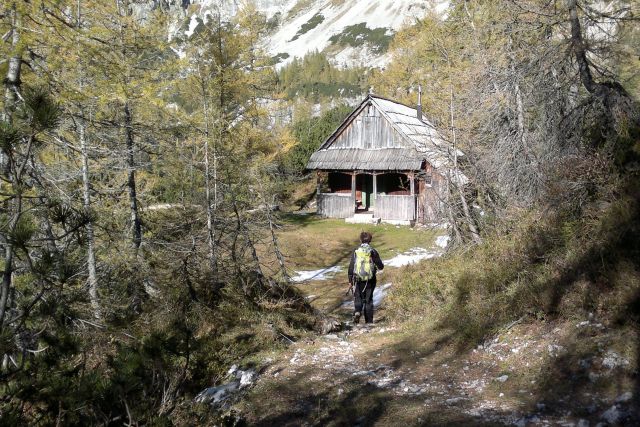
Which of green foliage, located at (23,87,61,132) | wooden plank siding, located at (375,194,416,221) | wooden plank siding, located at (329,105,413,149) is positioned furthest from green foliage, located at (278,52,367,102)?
green foliage, located at (23,87,61,132)

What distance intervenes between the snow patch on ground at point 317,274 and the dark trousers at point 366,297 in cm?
738

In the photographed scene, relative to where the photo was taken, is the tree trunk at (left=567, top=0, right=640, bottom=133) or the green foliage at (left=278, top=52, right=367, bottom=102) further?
the green foliage at (left=278, top=52, right=367, bottom=102)

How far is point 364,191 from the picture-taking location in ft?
97.5

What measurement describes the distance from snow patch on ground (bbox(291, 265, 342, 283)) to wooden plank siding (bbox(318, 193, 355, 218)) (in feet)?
31.8

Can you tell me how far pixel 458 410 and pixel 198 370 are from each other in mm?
3754

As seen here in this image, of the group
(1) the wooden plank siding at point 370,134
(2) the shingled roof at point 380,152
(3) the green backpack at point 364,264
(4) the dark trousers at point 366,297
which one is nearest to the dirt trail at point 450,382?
(3) the green backpack at point 364,264

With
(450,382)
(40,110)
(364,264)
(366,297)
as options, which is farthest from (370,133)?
(40,110)

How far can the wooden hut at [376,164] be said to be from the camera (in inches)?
995

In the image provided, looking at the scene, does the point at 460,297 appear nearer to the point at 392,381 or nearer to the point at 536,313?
the point at 536,313

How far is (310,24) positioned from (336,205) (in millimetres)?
158807

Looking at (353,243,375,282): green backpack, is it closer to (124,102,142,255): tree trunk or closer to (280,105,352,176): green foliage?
(124,102,142,255): tree trunk

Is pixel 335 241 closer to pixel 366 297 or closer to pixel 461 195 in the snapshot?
pixel 461 195

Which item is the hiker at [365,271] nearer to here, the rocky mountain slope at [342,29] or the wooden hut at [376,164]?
the wooden hut at [376,164]

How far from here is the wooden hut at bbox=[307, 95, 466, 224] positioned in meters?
25.3
